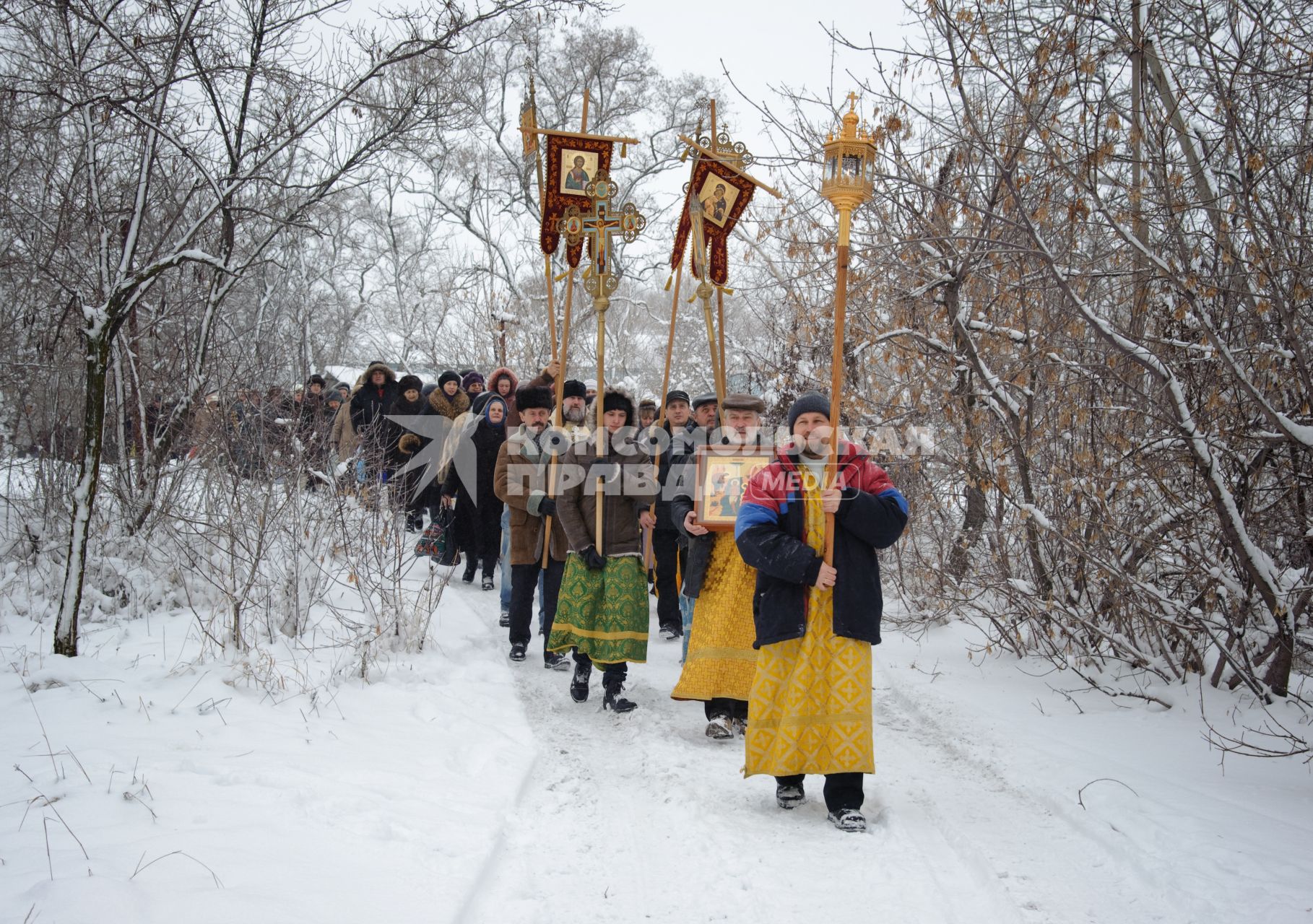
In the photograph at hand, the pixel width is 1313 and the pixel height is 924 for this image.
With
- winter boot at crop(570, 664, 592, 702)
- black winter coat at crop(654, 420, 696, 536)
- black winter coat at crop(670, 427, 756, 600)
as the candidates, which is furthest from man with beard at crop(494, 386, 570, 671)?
black winter coat at crop(670, 427, 756, 600)

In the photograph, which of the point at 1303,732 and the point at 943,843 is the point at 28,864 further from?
the point at 1303,732

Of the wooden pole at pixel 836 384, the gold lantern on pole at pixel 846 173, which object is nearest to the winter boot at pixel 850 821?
the wooden pole at pixel 836 384

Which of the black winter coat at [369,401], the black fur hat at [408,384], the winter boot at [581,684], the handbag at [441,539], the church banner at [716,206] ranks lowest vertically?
the winter boot at [581,684]

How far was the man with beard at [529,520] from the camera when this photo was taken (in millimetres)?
7004

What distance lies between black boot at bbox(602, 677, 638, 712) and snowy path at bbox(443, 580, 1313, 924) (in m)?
0.57

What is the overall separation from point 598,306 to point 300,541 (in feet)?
8.49

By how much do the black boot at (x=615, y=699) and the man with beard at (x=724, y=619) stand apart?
0.50 m

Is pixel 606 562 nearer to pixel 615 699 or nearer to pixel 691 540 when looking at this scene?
pixel 691 540

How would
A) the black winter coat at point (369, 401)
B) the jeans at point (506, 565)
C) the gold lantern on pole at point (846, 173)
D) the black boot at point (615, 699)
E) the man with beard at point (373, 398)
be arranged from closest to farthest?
1. the gold lantern on pole at point (846, 173)
2. the black boot at point (615, 699)
3. the jeans at point (506, 565)
4. the man with beard at point (373, 398)
5. the black winter coat at point (369, 401)

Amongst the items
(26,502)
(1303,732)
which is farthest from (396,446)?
(1303,732)

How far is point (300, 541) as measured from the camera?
6.50 meters

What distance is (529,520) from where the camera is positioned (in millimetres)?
7469

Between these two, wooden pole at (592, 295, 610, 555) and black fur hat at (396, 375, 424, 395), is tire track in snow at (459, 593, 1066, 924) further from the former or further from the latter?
black fur hat at (396, 375, 424, 395)

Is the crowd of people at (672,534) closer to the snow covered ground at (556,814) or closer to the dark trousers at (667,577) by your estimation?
the dark trousers at (667,577)
